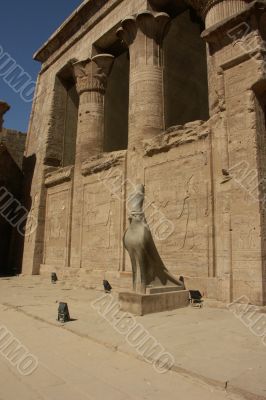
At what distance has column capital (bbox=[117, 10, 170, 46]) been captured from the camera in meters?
10.1

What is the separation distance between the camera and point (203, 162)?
747 centimetres

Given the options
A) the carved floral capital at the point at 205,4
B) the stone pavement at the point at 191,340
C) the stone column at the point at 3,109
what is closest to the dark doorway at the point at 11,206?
the stone column at the point at 3,109

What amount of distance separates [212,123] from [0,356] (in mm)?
6110

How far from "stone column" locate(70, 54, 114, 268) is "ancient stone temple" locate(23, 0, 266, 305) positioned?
0.14 feet

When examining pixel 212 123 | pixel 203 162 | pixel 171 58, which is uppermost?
pixel 171 58

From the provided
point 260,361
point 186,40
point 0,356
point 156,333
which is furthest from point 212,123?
point 186,40

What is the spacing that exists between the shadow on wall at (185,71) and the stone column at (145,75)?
2.19 metres

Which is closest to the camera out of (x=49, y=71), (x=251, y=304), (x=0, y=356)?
(x=0, y=356)

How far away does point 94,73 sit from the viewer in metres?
12.7

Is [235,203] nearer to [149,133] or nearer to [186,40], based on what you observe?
[149,133]

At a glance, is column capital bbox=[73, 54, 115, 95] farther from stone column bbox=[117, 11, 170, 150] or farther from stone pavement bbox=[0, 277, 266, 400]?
stone pavement bbox=[0, 277, 266, 400]

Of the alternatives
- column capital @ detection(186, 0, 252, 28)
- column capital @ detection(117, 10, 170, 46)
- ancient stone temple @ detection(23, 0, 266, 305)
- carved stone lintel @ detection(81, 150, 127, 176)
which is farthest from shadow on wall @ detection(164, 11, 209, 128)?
column capital @ detection(186, 0, 252, 28)

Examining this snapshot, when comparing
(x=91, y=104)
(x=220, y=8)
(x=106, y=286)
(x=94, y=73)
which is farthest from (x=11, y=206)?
(x=220, y=8)

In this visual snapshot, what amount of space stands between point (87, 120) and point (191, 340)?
32.6ft
